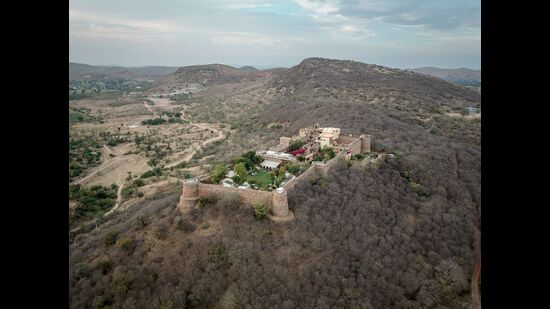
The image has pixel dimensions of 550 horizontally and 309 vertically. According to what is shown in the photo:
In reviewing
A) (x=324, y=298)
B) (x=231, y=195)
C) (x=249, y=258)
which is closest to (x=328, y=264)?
(x=324, y=298)

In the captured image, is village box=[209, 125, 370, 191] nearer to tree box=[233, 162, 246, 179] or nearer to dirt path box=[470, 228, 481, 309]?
tree box=[233, 162, 246, 179]

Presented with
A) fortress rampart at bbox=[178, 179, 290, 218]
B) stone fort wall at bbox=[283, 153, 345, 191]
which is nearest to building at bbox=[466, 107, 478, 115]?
stone fort wall at bbox=[283, 153, 345, 191]

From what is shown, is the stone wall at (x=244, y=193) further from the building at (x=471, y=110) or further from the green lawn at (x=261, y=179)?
the building at (x=471, y=110)
